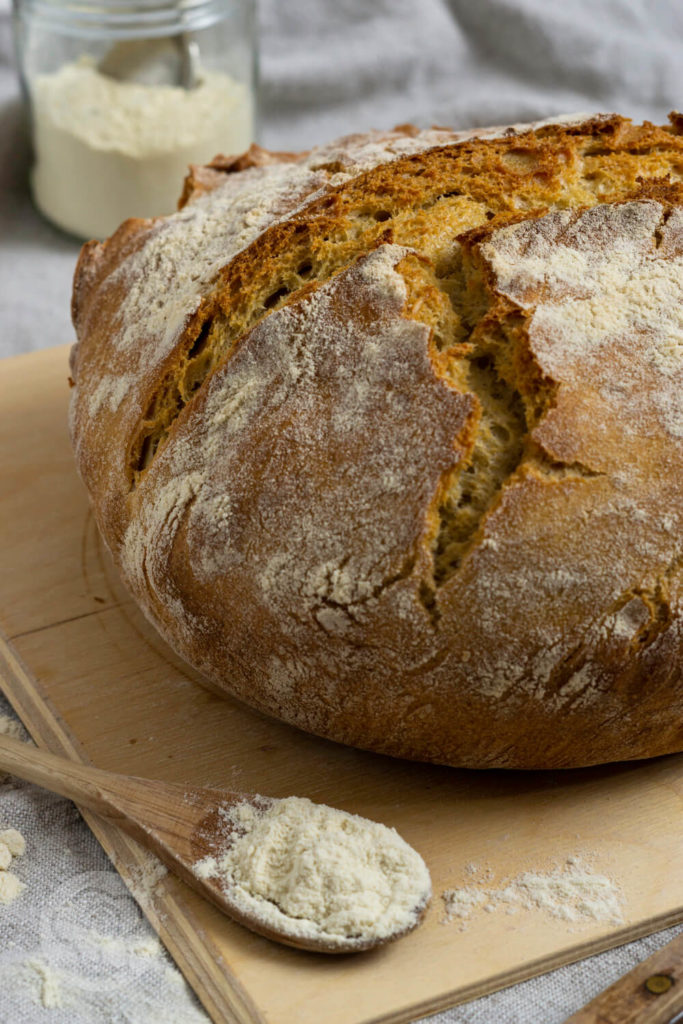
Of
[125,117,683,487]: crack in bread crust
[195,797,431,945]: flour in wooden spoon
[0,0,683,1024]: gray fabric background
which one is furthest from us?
[0,0,683,1024]: gray fabric background

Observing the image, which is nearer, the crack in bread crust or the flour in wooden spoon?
the flour in wooden spoon

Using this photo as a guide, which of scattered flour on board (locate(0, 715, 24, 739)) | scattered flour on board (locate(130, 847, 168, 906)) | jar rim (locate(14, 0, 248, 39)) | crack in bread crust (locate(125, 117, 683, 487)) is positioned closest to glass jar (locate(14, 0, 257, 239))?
jar rim (locate(14, 0, 248, 39))

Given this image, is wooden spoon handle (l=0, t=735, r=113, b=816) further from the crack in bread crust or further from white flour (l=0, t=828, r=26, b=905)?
the crack in bread crust

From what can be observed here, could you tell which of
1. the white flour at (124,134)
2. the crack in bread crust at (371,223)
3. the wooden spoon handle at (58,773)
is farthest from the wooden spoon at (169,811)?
the white flour at (124,134)

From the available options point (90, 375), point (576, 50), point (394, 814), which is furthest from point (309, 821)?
point (576, 50)

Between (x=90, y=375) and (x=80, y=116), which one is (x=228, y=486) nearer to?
(x=90, y=375)

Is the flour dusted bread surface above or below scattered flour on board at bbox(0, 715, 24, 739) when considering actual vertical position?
above
